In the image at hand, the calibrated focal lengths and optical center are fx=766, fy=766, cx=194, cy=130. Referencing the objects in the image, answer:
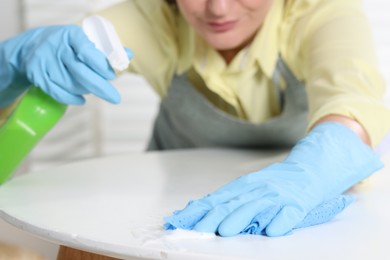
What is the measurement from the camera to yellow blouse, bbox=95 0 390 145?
3.33 feet

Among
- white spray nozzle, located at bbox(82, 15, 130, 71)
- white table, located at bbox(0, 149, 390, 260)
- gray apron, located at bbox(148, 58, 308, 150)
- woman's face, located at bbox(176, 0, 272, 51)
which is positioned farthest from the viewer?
gray apron, located at bbox(148, 58, 308, 150)

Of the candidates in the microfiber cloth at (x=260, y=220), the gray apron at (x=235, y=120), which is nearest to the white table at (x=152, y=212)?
the microfiber cloth at (x=260, y=220)

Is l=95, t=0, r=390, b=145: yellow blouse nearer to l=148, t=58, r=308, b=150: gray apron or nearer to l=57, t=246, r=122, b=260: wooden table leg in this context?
l=148, t=58, r=308, b=150: gray apron

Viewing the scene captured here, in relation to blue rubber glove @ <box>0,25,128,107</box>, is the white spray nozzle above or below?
above

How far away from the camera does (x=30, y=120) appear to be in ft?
3.48

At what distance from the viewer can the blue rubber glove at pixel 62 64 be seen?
104cm

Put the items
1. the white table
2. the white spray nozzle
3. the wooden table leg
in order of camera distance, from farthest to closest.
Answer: the white spray nozzle, the wooden table leg, the white table

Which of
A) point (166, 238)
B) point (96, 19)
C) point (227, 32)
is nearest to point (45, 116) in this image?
point (96, 19)

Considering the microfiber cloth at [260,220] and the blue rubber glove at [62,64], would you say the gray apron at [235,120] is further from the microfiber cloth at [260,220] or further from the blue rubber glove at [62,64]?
the microfiber cloth at [260,220]

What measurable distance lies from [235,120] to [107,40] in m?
0.34

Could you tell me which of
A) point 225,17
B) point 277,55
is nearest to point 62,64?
point 225,17

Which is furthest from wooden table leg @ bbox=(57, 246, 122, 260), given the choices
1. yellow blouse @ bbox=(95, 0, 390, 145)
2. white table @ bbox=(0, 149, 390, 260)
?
yellow blouse @ bbox=(95, 0, 390, 145)

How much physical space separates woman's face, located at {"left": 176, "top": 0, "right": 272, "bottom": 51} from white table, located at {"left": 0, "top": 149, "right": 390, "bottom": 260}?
193mm

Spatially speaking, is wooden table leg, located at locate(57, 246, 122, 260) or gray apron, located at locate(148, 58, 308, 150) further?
gray apron, located at locate(148, 58, 308, 150)
